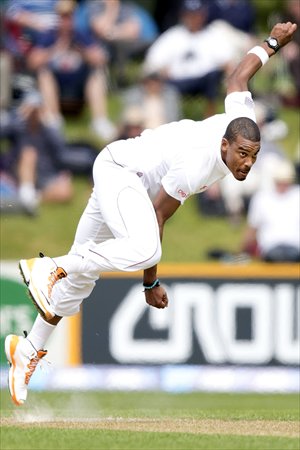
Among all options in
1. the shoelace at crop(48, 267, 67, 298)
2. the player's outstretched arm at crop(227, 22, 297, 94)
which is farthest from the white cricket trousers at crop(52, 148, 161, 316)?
the player's outstretched arm at crop(227, 22, 297, 94)

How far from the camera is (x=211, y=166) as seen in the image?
9523 mm

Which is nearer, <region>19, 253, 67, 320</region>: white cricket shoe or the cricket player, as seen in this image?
the cricket player

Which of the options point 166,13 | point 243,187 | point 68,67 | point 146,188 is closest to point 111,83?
point 166,13

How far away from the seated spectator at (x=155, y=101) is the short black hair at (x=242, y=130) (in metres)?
8.10

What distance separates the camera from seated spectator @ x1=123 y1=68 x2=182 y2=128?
58.4 ft

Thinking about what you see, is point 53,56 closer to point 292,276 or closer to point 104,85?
point 104,85

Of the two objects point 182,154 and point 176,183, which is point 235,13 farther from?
point 176,183

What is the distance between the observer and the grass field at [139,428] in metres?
8.97

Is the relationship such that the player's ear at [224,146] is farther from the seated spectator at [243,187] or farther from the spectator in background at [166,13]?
the spectator in background at [166,13]

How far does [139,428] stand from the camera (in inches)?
381

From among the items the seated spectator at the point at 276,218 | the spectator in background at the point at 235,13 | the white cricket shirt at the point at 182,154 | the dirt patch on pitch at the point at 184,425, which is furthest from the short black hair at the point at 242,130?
the spectator in background at the point at 235,13

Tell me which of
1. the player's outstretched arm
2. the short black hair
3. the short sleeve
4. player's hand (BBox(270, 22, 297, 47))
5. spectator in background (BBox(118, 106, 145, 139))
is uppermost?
player's hand (BBox(270, 22, 297, 47))

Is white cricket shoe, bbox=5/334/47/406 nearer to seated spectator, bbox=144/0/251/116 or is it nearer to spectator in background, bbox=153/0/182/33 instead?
seated spectator, bbox=144/0/251/116

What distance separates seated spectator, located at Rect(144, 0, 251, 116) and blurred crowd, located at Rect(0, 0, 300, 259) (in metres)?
0.01
